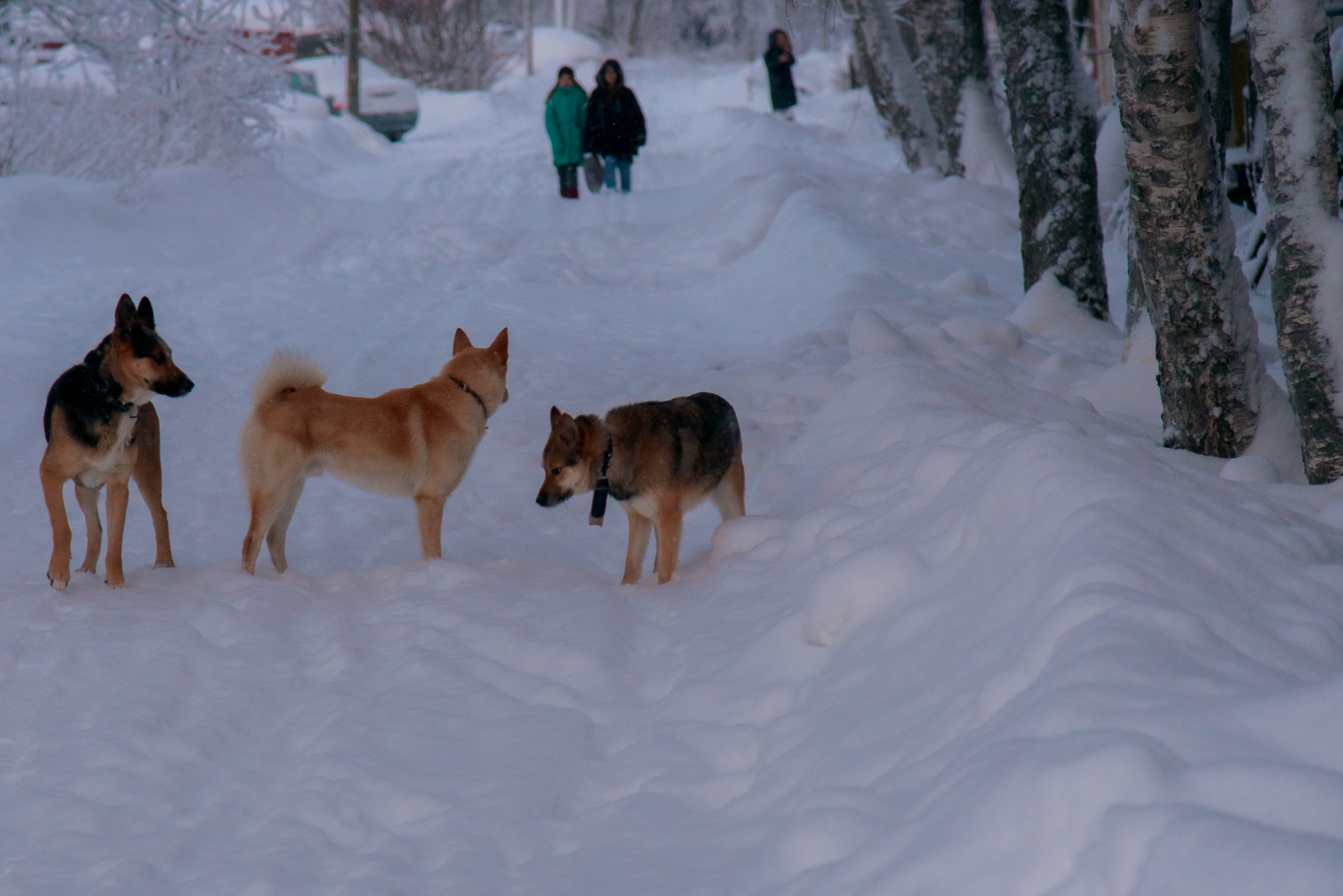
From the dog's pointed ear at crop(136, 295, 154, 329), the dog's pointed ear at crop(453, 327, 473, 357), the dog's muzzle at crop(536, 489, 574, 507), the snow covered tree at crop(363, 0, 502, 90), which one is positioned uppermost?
the snow covered tree at crop(363, 0, 502, 90)

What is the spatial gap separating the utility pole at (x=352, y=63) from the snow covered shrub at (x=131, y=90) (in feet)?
36.0

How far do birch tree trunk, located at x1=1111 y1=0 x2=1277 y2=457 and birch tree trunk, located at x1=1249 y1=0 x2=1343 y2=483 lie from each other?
33 cm

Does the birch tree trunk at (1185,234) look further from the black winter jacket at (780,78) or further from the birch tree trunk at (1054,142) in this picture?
the black winter jacket at (780,78)

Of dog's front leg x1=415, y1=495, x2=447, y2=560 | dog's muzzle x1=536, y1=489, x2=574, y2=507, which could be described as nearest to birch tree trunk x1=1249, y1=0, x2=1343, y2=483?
dog's muzzle x1=536, y1=489, x2=574, y2=507

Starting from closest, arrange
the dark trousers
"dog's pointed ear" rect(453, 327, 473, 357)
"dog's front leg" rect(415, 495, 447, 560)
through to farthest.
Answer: "dog's front leg" rect(415, 495, 447, 560), "dog's pointed ear" rect(453, 327, 473, 357), the dark trousers

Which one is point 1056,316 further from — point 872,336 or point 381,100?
point 381,100

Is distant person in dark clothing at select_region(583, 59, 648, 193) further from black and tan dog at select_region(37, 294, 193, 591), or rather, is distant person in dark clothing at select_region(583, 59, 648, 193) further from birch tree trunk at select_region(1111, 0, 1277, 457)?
black and tan dog at select_region(37, 294, 193, 591)

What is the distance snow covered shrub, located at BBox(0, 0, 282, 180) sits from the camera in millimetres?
13672

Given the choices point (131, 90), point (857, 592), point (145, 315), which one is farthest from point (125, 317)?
point (131, 90)

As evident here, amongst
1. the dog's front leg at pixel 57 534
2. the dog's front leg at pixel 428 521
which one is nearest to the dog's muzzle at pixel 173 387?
the dog's front leg at pixel 57 534

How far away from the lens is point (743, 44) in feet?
191

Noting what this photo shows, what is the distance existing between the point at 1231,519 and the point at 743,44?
58945 mm

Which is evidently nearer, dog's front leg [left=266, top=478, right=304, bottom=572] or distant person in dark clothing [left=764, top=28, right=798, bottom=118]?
dog's front leg [left=266, top=478, right=304, bottom=572]

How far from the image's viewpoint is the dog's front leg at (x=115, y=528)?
4922mm
